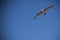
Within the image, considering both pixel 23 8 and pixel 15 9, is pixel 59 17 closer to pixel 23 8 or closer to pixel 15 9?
pixel 23 8

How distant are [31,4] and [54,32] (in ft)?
1.93

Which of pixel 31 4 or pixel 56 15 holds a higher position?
pixel 31 4

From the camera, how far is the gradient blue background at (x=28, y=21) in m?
1.57

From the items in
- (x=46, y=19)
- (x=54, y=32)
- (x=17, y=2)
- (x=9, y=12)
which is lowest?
(x=54, y=32)

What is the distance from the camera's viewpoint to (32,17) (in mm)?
1586

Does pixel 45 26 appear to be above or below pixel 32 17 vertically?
below

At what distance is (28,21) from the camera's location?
5.23 ft

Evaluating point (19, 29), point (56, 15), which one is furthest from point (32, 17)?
point (56, 15)

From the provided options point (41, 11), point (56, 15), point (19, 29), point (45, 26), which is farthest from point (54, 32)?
point (19, 29)

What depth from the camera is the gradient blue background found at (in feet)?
5.16

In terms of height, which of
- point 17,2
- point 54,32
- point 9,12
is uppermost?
point 17,2

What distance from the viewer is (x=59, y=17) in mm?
1613

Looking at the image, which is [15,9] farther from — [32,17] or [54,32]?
[54,32]

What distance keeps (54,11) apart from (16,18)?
2.06 ft
